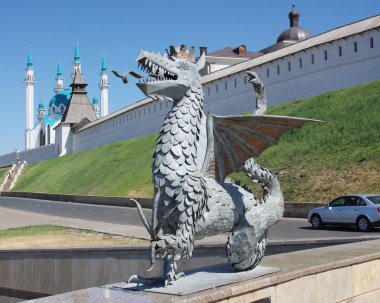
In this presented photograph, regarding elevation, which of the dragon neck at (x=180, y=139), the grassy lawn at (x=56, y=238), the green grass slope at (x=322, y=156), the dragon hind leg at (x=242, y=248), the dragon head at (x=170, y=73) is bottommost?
the grassy lawn at (x=56, y=238)

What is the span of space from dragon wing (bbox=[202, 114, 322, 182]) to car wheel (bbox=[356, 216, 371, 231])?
37.4 ft

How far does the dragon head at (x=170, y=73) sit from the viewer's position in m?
5.20

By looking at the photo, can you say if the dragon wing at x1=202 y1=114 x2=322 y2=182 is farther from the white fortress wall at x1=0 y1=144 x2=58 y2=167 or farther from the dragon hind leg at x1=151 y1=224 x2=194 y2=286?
the white fortress wall at x1=0 y1=144 x2=58 y2=167

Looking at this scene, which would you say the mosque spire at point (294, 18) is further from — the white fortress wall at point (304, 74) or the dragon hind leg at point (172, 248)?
the dragon hind leg at point (172, 248)

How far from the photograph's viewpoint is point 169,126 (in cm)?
532

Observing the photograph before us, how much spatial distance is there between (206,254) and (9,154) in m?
100

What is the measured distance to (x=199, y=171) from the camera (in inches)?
217

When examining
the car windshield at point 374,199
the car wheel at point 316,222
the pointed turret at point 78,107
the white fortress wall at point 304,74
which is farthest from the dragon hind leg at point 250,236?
the pointed turret at point 78,107

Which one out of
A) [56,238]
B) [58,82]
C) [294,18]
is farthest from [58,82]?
[56,238]

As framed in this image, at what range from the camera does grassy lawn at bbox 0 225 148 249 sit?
15.2 m

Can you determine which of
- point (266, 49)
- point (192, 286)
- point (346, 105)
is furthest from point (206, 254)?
point (266, 49)

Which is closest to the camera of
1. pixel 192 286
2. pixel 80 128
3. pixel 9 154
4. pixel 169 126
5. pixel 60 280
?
pixel 192 286

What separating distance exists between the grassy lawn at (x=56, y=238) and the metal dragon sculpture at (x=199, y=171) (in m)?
8.30

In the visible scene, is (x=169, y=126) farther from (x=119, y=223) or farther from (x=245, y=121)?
(x=119, y=223)
